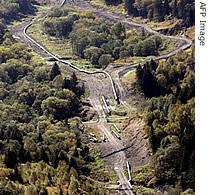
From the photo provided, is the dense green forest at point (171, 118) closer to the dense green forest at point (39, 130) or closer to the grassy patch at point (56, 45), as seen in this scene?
the dense green forest at point (39, 130)

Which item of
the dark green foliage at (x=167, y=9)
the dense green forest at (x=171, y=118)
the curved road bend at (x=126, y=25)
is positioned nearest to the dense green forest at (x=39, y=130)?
the curved road bend at (x=126, y=25)

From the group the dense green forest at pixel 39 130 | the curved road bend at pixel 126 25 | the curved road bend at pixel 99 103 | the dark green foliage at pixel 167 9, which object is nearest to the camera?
the dense green forest at pixel 39 130

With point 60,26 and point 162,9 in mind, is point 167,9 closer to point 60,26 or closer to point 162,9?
point 162,9

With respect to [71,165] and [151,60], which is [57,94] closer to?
[151,60]
